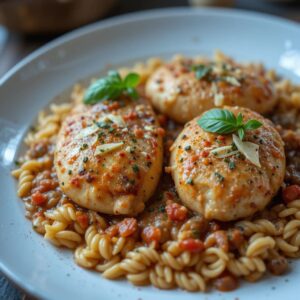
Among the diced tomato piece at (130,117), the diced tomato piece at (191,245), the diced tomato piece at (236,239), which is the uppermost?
the diced tomato piece at (130,117)

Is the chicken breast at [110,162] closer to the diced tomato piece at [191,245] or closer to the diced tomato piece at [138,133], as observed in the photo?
the diced tomato piece at [138,133]

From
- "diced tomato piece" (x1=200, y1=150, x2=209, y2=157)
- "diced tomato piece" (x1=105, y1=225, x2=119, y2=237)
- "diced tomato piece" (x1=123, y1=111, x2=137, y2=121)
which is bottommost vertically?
"diced tomato piece" (x1=105, y1=225, x2=119, y2=237)

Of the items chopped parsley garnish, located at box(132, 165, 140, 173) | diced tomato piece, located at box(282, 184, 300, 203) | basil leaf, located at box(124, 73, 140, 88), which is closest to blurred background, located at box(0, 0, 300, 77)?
basil leaf, located at box(124, 73, 140, 88)

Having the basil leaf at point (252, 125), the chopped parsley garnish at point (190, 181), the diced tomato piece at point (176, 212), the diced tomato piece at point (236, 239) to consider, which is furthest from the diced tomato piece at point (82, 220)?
the basil leaf at point (252, 125)

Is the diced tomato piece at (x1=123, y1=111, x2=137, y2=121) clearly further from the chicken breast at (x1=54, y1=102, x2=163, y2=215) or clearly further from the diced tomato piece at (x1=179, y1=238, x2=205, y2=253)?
the diced tomato piece at (x1=179, y1=238, x2=205, y2=253)

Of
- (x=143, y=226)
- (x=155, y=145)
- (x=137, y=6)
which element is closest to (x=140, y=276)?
(x=143, y=226)

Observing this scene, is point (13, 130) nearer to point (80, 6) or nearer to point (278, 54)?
point (80, 6)
